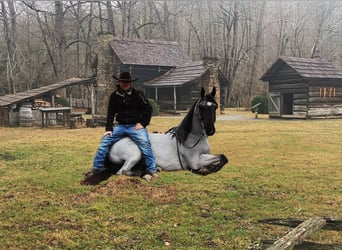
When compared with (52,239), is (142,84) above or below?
above

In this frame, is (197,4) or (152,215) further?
(197,4)

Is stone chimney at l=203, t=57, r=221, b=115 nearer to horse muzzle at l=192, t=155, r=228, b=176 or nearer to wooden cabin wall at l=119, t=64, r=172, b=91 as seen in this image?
wooden cabin wall at l=119, t=64, r=172, b=91

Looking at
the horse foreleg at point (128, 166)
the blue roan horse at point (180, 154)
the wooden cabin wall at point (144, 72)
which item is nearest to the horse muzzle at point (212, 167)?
the blue roan horse at point (180, 154)

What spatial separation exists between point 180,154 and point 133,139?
2.00 ft

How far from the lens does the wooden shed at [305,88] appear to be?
92.0 feet

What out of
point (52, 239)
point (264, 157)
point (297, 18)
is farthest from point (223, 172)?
point (297, 18)

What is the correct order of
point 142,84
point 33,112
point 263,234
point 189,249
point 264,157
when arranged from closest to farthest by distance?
point 189,249 → point 263,234 → point 264,157 → point 33,112 → point 142,84

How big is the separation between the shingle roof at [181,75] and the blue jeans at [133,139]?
2716cm

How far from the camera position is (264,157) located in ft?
43.6

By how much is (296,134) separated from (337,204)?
11634mm

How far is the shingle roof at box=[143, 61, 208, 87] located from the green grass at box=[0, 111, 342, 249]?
1936 centimetres

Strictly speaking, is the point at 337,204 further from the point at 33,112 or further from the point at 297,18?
the point at 297,18

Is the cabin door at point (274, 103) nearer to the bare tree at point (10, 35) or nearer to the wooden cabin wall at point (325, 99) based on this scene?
the wooden cabin wall at point (325, 99)

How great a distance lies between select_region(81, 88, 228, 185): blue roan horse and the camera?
15.7ft
